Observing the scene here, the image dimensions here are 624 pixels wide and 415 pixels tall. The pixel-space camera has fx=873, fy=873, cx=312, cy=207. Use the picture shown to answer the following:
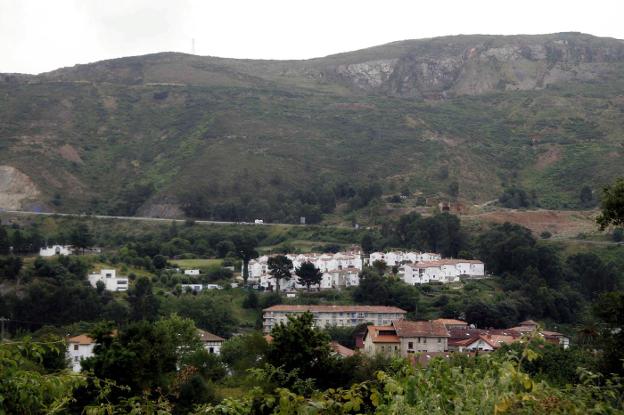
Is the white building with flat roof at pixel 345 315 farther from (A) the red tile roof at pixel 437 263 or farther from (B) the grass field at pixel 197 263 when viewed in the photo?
(B) the grass field at pixel 197 263

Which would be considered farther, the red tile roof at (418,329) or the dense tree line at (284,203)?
the dense tree line at (284,203)

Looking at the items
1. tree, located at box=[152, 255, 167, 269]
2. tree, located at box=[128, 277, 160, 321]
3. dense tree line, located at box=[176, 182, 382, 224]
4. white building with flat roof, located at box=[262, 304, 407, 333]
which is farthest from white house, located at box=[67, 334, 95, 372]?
dense tree line, located at box=[176, 182, 382, 224]

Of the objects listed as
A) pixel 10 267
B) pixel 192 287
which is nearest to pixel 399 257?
pixel 192 287

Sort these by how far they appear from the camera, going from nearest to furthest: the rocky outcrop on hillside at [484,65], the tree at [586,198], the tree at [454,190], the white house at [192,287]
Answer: the white house at [192,287] → the tree at [586,198] → the tree at [454,190] → the rocky outcrop on hillside at [484,65]

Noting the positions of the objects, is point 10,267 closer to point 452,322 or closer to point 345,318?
point 345,318

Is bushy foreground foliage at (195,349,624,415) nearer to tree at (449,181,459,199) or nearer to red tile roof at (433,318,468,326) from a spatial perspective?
red tile roof at (433,318,468,326)

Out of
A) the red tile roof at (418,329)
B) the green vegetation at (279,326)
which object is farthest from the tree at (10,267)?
the red tile roof at (418,329)

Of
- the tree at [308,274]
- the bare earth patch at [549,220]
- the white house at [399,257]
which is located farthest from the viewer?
the bare earth patch at [549,220]
